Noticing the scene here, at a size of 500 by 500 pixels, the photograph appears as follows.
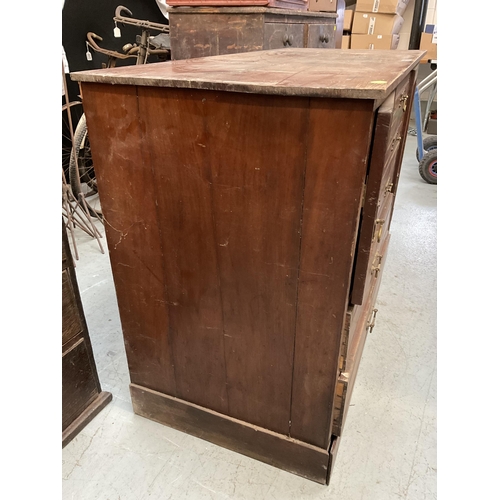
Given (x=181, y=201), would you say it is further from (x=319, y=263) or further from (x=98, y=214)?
(x=98, y=214)

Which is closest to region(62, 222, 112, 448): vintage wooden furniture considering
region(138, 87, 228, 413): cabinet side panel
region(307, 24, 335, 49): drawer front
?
region(138, 87, 228, 413): cabinet side panel

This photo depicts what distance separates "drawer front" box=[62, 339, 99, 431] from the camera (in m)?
1.29

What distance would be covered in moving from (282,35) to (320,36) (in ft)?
2.11

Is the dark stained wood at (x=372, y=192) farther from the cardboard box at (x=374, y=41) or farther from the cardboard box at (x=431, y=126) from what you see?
the cardboard box at (x=431, y=126)

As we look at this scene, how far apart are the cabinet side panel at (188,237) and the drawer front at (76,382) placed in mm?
319

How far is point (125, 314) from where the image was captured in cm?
126

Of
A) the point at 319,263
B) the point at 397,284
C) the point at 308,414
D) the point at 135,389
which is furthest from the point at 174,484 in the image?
the point at 397,284

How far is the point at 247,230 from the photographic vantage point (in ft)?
3.15

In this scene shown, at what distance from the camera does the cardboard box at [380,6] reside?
14.6 feet

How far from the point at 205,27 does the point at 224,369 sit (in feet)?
5.27

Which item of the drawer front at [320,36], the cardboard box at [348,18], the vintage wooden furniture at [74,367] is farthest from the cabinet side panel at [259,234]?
the cardboard box at [348,18]

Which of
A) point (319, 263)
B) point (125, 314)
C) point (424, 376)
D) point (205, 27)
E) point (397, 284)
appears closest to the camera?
point (319, 263)

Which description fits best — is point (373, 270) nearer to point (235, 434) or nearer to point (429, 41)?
point (235, 434)

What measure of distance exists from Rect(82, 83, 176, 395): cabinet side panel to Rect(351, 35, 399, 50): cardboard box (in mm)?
4460
